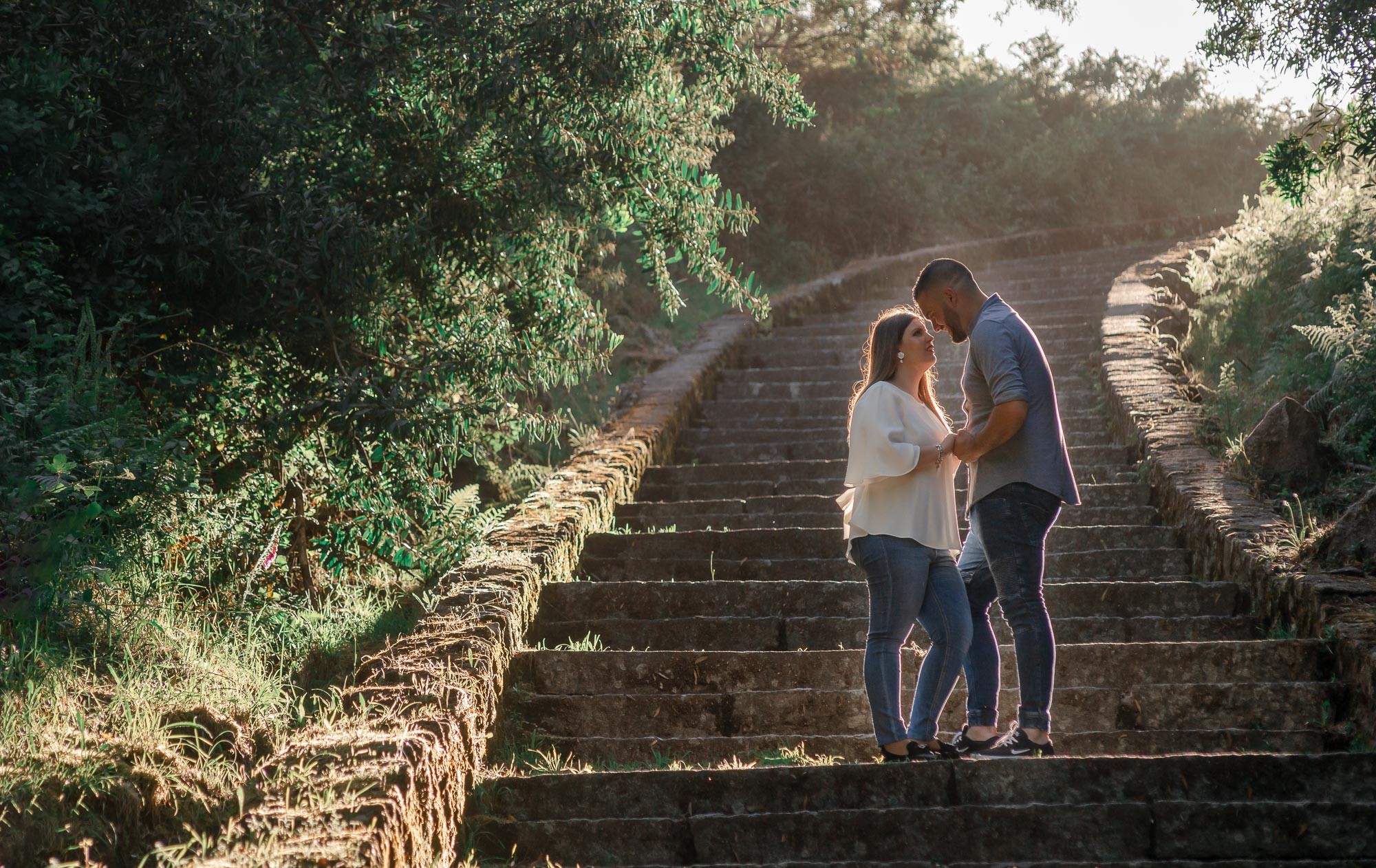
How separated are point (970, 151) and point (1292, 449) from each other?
52.1 ft

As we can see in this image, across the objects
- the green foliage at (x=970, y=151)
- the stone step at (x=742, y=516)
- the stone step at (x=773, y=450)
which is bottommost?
the stone step at (x=742, y=516)

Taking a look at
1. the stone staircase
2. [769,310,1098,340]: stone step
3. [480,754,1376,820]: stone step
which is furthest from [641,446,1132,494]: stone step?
[480,754,1376,820]: stone step

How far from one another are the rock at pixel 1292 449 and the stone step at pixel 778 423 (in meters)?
2.82

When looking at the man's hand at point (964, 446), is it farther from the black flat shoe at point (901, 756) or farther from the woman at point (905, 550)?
the black flat shoe at point (901, 756)

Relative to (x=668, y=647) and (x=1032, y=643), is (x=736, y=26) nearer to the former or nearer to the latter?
(x=668, y=647)

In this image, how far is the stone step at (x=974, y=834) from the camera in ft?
12.7

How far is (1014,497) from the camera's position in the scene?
445cm

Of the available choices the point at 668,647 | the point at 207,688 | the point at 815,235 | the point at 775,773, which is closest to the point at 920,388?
the point at 775,773

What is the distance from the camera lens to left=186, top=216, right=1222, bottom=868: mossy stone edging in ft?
11.4

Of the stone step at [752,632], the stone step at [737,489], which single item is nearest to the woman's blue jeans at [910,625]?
the stone step at [752,632]

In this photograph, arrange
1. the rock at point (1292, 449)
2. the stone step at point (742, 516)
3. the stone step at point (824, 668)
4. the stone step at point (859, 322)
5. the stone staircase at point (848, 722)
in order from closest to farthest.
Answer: the stone staircase at point (848, 722) → the stone step at point (824, 668) → the rock at point (1292, 449) → the stone step at point (742, 516) → the stone step at point (859, 322)

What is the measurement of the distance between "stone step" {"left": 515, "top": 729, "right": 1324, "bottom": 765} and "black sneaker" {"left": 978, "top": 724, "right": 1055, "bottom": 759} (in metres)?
0.45

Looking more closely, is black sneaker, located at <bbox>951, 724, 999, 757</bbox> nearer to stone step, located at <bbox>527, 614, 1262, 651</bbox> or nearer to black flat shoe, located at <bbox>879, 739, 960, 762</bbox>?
black flat shoe, located at <bbox>879, 739, 960, 762</bbox>

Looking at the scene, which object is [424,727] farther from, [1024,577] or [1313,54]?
[1313,54]
